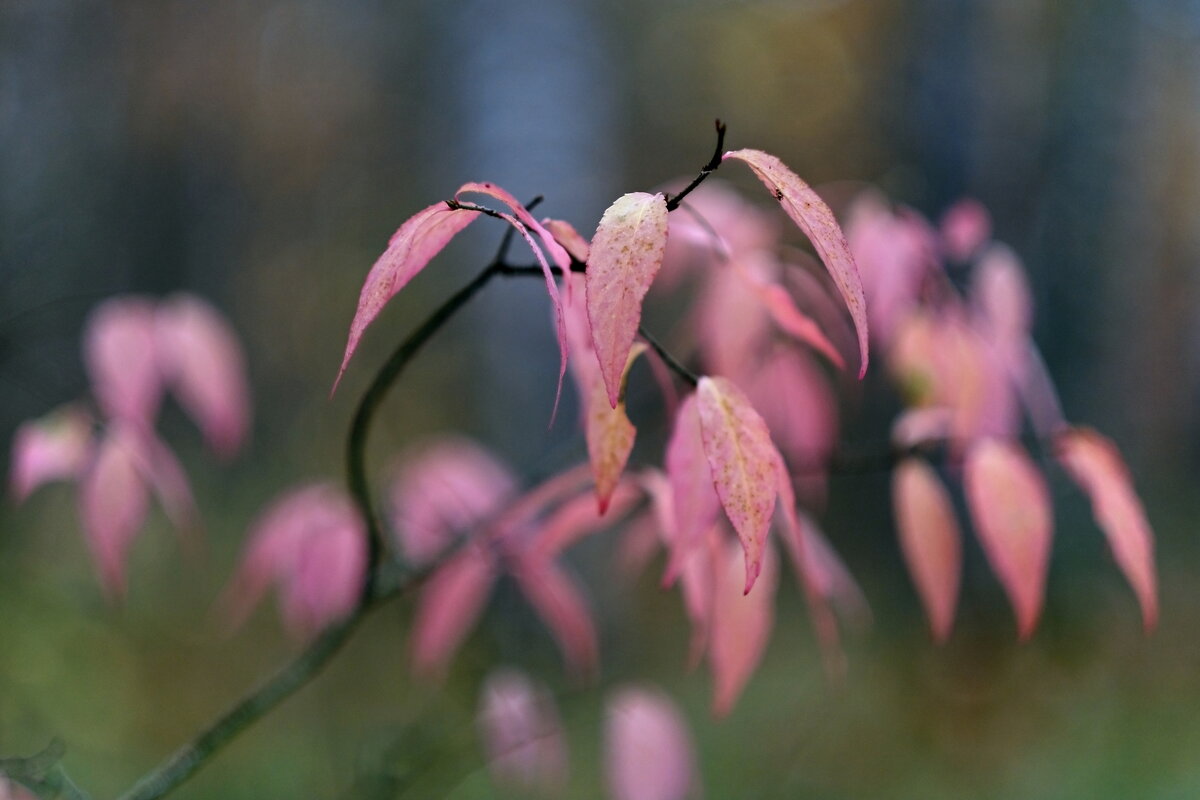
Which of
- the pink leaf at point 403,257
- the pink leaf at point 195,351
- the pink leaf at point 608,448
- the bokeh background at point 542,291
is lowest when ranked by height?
the bokeh background at point 542,291

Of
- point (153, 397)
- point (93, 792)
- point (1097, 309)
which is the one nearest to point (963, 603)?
point (1097, 309)

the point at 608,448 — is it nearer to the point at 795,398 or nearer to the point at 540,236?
the point at 540,236

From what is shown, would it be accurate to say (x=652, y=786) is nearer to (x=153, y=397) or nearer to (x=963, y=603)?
(x=153, y=397)

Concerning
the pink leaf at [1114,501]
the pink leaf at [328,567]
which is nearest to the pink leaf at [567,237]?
the pink leaf at [1114,501]

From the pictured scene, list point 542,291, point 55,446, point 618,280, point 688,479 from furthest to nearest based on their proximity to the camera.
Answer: point 542,291 < point 55,446 < point 688,479 < point 618,280

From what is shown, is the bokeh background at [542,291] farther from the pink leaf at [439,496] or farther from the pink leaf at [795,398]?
the pink leaf at [795,398]

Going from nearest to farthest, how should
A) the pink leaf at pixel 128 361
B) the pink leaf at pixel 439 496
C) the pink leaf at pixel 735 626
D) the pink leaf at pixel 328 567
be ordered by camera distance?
the pink leaf at pixel 735 626 → the pink leaf at pixel 128 361 → the pink leaf at pixel 328 567 → the pink leaf at pixel 439 496

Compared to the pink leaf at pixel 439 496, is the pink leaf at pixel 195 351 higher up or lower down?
higher up

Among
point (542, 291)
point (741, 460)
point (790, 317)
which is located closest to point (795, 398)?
point (790, 317)
